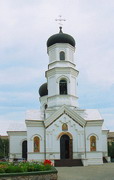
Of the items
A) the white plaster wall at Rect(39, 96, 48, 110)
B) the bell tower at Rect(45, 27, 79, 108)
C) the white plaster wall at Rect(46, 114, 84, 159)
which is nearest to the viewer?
the white plaster wall at Rect(46, 114, 84, 159)

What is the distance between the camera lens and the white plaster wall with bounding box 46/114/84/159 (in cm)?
2758

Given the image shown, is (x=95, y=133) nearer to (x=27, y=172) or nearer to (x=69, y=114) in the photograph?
(x=69, y=114)

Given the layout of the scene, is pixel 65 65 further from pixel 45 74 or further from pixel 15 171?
pixel 15 171

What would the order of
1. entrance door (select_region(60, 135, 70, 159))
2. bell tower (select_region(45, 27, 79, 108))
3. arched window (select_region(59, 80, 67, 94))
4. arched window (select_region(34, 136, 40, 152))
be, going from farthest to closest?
1. arched window (select_region(59, 80, 67, 94))
2. bell tower (select_region(45, 27, 79, 108))
3. entrance door (select_region(60, 135, 70, 159))
4. arched window (select_region(34, 136, 40, 152))

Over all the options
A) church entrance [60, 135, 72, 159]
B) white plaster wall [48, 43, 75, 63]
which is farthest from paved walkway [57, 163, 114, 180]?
white plaster wall [48, 43, 75, 63]

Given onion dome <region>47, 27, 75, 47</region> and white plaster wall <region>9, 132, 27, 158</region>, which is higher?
onion dome <region>47, 27, 75, 47</region>

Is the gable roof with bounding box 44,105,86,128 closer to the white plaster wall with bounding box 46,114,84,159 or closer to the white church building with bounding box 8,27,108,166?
the white church building with bounding box 8,27,108,166

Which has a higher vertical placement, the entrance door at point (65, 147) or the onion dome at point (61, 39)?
the onion dome at point (61, 39)

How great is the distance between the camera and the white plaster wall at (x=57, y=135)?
90.5 ft

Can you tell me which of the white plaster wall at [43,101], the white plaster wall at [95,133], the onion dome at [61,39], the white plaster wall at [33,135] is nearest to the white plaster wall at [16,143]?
the white plaster wall at [33,135]

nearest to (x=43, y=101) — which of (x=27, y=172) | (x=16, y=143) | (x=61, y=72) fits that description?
(x=16, y=143)

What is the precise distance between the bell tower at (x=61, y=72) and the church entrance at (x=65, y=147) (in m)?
3.56

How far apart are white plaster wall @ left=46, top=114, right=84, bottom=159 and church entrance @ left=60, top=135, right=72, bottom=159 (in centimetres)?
45

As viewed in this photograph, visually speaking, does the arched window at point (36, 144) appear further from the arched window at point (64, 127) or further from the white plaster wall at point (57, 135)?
the arched window at point (64, 127)
